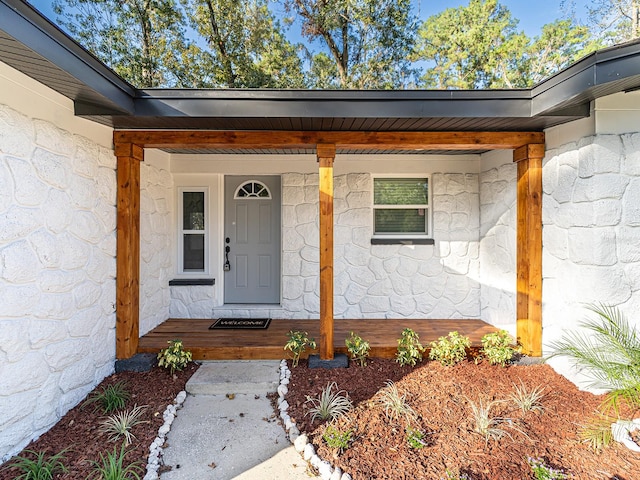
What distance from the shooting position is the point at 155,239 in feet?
15.4

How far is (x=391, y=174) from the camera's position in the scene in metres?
5.13

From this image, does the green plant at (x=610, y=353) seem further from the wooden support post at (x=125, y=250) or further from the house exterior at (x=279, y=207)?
the wooden support post at (x=125, y=250)

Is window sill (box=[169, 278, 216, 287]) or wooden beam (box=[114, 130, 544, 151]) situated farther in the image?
window sill (box=[169, 278, 216, 287])

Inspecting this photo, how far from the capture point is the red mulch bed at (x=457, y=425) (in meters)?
2.29

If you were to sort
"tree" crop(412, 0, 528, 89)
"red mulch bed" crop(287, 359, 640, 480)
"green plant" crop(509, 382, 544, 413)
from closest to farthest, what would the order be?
"red mulch bed" crop(287, 359, 640, 480), "green plant" crop(509, 382, 544, 413), "tree" crop(412, 0, 528, 89)

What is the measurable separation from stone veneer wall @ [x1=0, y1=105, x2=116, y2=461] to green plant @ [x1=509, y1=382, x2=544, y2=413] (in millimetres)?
3724

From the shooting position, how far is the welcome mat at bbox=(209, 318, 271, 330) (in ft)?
15.4

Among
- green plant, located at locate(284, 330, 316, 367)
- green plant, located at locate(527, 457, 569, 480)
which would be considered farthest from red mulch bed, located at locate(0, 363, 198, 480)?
green plant, located at locate(527, 457, 569, 480)

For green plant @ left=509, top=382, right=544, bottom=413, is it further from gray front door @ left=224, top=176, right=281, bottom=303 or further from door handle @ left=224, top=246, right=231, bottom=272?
door handle @ left=224, top=246, right=231, bottom=272

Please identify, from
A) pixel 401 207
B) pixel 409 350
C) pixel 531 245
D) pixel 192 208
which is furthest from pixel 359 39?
pixel 409 350

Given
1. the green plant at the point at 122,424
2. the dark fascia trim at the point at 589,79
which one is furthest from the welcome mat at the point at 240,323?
the dark fascia trim at the point at 589,79

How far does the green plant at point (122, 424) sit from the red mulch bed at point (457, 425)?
121 centimetres

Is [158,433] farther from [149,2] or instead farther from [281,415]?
[149,2]

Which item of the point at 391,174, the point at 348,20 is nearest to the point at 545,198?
the point at 391,174
